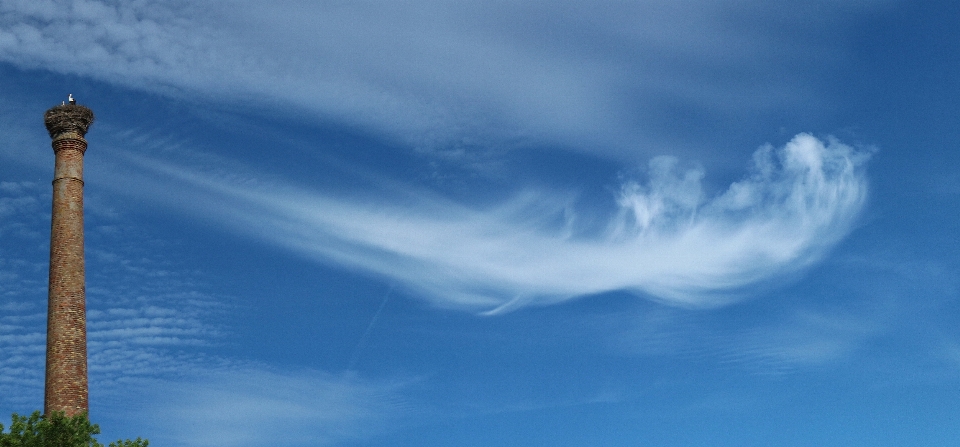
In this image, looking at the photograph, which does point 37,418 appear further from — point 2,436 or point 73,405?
point 73,405

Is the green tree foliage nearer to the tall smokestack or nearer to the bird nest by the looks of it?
the tall smokestack

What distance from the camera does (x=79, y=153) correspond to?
36.4 m

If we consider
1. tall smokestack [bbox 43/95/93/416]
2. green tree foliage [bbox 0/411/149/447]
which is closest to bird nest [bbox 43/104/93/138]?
tall smokestack [bbox 43/95/93/416]

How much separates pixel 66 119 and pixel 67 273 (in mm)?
6097

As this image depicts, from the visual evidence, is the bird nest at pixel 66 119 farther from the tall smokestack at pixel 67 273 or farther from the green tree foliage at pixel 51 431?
the green tree foliage at pixel 51 431

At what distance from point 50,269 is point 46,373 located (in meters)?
3.76

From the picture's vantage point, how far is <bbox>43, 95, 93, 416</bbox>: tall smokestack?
32.1 meters

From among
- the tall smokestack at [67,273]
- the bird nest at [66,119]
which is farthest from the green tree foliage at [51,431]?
the bird nest at [66,119]

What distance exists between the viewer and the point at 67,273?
33875 mm

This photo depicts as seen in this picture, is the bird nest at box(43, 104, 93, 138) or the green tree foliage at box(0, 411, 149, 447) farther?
the bird nest at box(43, 104, 93, 138)

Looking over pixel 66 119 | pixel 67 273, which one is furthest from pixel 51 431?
pixel 66 119

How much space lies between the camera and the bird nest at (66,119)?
1430 inches

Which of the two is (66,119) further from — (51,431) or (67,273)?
(51,431)

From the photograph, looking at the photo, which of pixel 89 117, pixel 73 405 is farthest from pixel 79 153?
pixel 73 405
